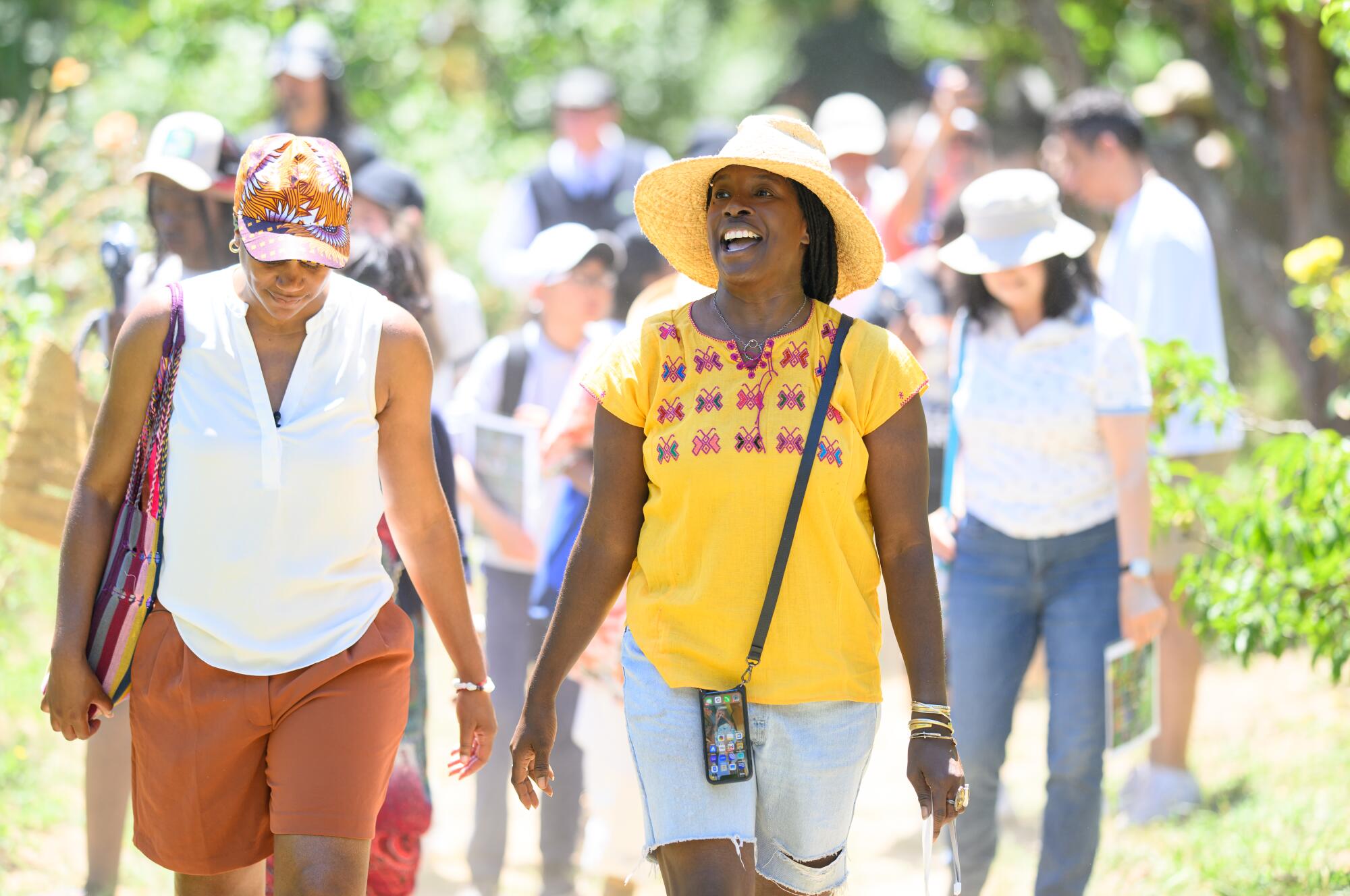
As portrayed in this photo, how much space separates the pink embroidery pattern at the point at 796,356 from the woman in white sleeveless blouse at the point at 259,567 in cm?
88

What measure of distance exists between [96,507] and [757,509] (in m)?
1.41

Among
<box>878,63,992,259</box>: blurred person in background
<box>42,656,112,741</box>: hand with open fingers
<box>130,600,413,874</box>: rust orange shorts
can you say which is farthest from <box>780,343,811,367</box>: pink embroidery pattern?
<box>878,63,992,259</box>: blurred person in background

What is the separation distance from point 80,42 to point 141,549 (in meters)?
13.6

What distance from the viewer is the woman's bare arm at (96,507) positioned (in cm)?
327

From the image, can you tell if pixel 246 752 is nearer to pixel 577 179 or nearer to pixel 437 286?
pixel 437 286

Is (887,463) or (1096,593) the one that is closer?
(887,463)

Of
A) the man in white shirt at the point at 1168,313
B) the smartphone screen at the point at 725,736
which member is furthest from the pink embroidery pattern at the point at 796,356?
the man in white shirt at the point at 1168,313

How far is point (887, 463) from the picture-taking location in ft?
10.7

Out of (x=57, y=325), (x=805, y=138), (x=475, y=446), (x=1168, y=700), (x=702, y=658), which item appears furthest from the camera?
(x=57, y=325)

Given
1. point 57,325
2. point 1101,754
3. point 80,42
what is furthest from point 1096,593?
point 80,42

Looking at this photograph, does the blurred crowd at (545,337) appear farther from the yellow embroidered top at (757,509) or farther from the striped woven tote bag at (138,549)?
the yellow embroidered top at (757,509)

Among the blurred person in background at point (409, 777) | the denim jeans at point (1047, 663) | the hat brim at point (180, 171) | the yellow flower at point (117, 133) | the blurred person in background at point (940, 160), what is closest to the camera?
the blurred person in background at point (409, 777)

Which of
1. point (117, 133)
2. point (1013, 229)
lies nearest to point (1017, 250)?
point (1013, 229)

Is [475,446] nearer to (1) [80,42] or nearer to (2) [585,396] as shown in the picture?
(2) [585,396]
